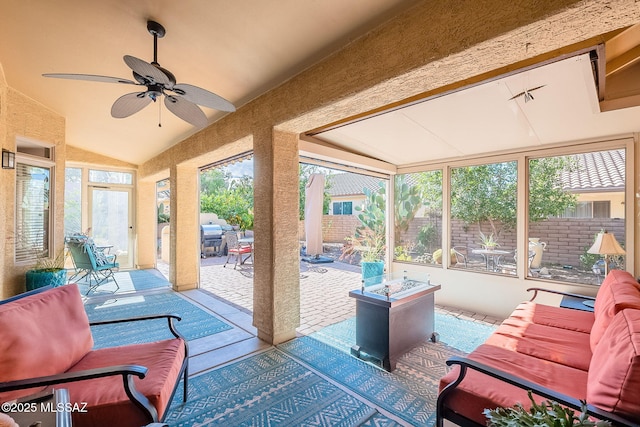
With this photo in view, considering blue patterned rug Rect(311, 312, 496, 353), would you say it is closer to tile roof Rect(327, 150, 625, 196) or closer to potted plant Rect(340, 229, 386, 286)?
potted plant Rect(340, 229, 386, 286)

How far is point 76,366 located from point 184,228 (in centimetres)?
386

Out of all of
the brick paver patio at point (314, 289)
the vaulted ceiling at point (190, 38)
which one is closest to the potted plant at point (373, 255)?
the brick paver patio at point (314, 289)

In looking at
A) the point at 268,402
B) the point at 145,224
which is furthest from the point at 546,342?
the point at 145,224

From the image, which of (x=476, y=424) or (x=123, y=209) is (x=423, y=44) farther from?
(x=123, y=209)

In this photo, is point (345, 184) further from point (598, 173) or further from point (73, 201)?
point (598, 173)

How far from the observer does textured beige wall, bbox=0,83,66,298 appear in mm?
3740

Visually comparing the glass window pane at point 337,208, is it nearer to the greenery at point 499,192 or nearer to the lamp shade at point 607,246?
the greenery at point 499,192

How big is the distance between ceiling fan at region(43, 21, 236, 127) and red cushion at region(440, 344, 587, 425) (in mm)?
2595

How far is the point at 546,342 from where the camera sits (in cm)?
222

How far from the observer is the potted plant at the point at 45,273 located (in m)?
4.09

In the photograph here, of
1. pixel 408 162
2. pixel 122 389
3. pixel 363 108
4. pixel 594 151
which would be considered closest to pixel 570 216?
pixel 594 151

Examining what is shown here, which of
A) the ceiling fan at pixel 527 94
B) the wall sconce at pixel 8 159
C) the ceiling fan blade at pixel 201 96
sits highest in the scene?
the ceiling fan at pixel 527 94

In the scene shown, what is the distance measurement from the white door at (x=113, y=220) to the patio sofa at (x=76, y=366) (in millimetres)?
6238

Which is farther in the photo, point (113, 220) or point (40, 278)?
point (113, 220)
